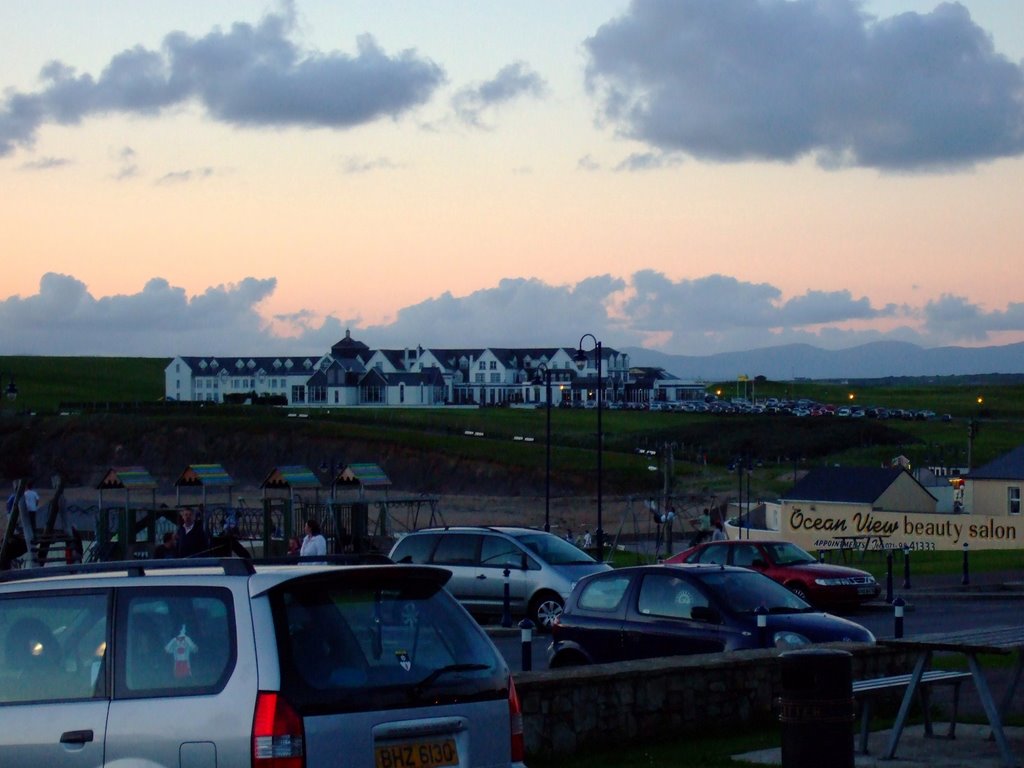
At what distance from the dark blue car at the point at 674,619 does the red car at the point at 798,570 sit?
1076 centimetres

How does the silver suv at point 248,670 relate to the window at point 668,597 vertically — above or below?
above

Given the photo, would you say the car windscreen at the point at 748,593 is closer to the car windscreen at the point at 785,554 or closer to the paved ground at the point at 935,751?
the paved ground at the point at 935,751

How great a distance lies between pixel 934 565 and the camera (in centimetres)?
3609

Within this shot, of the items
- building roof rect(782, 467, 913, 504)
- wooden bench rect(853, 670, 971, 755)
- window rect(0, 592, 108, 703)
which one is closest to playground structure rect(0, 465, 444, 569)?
wooden bench rect(853, 670, 971, 755)

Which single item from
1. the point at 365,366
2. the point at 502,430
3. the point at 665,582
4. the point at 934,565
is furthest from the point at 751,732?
the point at 365,366

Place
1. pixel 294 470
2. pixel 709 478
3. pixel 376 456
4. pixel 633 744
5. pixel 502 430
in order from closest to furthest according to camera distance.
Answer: pixel 633 744 → pixel 294 470 → pixel 709 478 → pixel 376 456 → pixel 502 430

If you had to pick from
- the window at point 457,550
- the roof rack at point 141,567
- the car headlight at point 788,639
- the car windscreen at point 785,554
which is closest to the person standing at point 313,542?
the window at point 457,550

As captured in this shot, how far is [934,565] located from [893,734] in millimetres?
26625

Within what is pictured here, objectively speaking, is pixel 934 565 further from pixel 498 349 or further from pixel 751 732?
pixel 498 349

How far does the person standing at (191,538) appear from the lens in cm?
2253

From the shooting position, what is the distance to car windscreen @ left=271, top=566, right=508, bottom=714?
248 inches

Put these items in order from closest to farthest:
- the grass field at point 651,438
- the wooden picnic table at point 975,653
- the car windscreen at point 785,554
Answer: the wooden picnic table at point 975,653 → the car windscreen at point 785,554 → the grass field at point 651,438

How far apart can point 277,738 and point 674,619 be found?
8627mm

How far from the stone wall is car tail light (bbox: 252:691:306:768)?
466 centimetres
